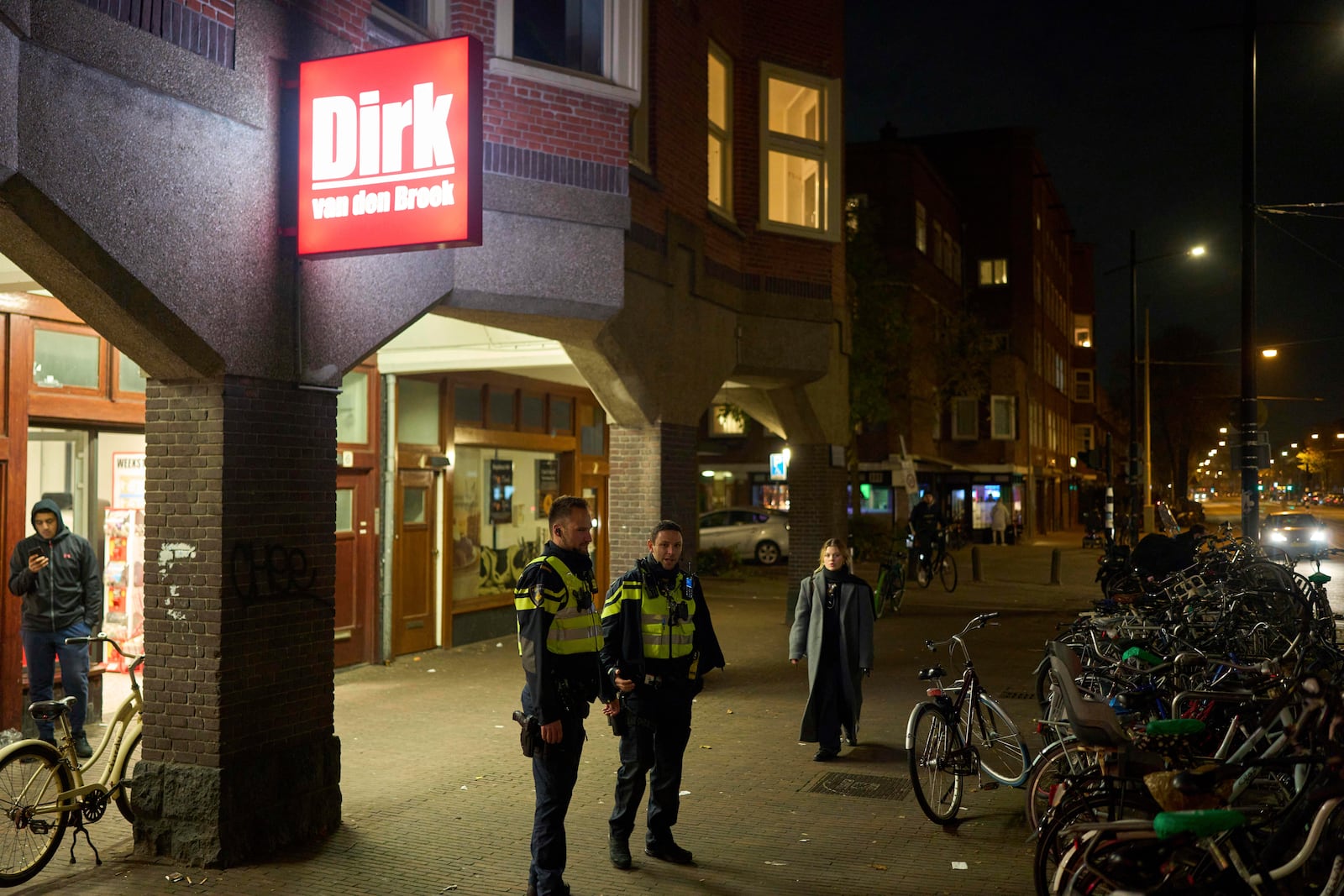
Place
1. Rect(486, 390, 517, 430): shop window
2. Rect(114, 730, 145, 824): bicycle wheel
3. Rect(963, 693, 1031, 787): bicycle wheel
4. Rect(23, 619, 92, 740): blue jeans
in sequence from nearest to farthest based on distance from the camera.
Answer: Rect(114, 730, 145, 824): bicycle wheel, Rect(963, 693, 1031, 787): bicycle wheel, Rect(23, 619, 92, 740): blue jeans, Rect(486, 390, 517, 430): shop window

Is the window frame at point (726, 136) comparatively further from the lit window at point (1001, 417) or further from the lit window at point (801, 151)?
the lit window at point (1001, 417)

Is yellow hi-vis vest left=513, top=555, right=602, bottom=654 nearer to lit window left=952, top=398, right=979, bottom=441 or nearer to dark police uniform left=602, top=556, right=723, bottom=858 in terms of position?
dark police uniform left=602, top=556, right=723, bottom=858

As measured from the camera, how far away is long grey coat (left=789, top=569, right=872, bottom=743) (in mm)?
9453

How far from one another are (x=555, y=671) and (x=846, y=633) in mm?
4114

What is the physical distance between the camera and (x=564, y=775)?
589 cm

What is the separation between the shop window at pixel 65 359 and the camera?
388 inches

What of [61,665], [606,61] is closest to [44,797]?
[61,665]

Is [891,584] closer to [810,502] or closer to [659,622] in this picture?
[810,502]

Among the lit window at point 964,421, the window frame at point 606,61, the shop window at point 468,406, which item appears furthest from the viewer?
the lit window at point 964,421

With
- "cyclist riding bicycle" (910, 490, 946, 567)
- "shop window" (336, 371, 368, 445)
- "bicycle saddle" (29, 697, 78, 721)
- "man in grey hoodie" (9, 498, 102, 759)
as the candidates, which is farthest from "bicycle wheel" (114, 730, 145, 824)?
"cyclist riding bicycle" (910, 490, 946, 567)

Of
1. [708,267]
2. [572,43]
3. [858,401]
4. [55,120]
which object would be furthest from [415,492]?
[858,401]

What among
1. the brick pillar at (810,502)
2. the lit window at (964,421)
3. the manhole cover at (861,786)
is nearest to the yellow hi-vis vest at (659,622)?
the manhole cover at (861,786)

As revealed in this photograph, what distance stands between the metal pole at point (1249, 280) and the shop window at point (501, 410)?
31.5 feet

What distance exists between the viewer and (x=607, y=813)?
312 inches
